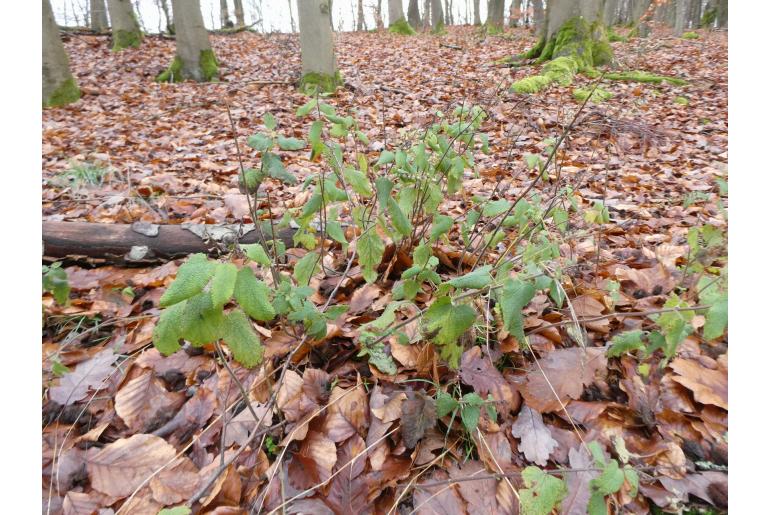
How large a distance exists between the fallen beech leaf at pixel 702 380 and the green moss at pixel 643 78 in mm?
6205

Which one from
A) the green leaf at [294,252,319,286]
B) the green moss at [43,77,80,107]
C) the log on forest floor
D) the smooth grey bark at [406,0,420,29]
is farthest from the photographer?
the smooth grey bark at [406,0,420,29]

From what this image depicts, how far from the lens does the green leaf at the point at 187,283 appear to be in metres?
0.82

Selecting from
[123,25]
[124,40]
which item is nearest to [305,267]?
[124,40]

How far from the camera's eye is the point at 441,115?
1.70 metres

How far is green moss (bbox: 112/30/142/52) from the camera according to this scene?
9852 mm

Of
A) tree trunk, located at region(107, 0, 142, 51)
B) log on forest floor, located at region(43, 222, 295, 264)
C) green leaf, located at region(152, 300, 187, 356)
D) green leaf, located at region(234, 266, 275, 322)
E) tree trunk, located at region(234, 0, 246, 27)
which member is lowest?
log on forest floor, located at region(43, 222, 295, 264)

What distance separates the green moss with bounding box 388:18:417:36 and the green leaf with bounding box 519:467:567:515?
14737 millimetres

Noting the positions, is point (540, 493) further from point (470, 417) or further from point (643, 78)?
point (643, 78)

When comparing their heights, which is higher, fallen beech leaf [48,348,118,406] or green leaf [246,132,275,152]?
green leaf [246,132,275,152]

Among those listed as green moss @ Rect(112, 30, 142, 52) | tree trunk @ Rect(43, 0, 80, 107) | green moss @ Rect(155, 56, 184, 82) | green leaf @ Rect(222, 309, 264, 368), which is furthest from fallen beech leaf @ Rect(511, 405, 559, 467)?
green moss @ Rect(112, 30, 142, 52)

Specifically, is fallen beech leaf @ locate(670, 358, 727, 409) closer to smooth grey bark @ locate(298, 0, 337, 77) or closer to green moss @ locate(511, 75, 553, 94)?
green moss @ locate(511, 75, 553, 94)

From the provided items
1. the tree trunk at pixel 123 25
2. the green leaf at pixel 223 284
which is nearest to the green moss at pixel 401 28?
the tree trunk at pixel 123 25

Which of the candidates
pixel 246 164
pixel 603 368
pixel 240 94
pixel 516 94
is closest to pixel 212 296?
pixel 603 368

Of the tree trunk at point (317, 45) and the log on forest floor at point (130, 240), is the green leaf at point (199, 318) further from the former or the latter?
the tree trunk at point (317, 45)
